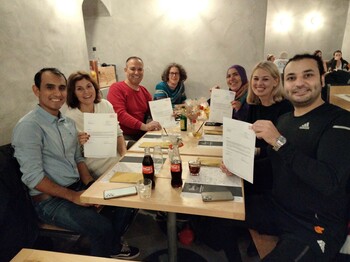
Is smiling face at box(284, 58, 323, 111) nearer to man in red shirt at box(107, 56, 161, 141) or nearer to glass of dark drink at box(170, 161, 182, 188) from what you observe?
glass of dark drink at box(170, 161, 182, 188)

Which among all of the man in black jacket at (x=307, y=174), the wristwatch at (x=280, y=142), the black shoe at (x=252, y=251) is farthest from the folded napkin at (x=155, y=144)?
the black shoe at (x=252, y=251)


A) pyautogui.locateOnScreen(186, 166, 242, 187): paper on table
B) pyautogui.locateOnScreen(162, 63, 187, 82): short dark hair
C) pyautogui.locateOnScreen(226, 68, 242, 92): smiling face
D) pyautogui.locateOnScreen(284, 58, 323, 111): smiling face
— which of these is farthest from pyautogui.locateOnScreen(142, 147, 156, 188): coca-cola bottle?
pyautogui.locateOnScreen(162, 63, 187, 82): short dark hair

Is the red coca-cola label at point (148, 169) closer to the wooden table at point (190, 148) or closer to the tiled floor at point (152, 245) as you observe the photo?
the wooden table at point (190, 148)

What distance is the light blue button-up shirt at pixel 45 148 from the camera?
154 centimetres

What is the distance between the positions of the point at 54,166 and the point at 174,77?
8.17 feet

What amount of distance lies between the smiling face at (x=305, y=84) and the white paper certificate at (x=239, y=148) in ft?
1.40

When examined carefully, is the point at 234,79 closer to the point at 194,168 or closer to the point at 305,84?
the point at 305,84

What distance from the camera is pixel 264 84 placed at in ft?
6.78

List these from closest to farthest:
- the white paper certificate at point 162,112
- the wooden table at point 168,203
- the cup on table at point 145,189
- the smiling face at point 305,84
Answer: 1. the wooden table at point 168,203
2. the cup on table at point 145,189
3. the smiling face at point 305,84
4. the white paper certificate at point 162,112

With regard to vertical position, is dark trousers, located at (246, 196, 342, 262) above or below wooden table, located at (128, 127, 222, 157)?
below

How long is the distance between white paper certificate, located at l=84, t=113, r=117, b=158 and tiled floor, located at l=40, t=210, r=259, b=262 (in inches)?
29.1

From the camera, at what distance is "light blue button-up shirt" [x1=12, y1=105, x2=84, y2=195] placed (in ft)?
5.05

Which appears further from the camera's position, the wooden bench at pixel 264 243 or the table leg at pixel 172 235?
the table leg at pixel 172 235

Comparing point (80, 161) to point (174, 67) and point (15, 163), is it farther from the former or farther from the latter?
point (174, 67)
